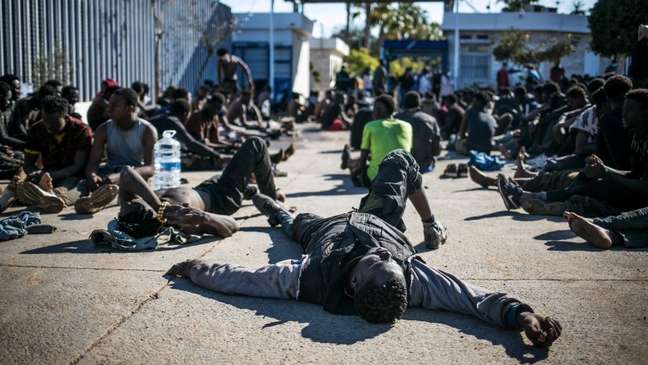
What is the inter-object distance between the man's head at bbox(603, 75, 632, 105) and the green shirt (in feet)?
8.69

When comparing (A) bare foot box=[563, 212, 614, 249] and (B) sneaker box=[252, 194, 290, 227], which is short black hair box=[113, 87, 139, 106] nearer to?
(B) sneaker box=[252, 194, 290, 227]

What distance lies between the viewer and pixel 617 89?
7.91 meters

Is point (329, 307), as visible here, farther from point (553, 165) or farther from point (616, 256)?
point (553, 165)

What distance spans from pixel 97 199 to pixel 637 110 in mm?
5447

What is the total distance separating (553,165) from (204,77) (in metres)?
21.8

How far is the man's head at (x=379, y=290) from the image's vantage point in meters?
4.10

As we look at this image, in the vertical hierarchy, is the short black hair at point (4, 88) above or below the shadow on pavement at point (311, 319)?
above

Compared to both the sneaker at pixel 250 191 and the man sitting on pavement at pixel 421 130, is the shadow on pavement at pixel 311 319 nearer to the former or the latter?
the sneaker at pixel 250 191

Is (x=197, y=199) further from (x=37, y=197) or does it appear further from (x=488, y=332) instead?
(x=488, y=332)

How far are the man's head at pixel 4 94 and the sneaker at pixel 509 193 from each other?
7011 millimetres

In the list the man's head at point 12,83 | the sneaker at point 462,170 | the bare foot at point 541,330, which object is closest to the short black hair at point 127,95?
the man's head at point 12,83

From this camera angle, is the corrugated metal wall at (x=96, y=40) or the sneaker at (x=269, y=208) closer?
the sneaker at (x=269, y=208)

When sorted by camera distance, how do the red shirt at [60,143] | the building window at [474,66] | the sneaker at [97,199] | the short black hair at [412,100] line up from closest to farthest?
1. the sneaker at [97,199]
2. the red shirt at [60,143]
3. the short black hair at [412,100]
4. the building window at [474,66]

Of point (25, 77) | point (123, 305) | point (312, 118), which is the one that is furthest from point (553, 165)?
point (312, 118)
